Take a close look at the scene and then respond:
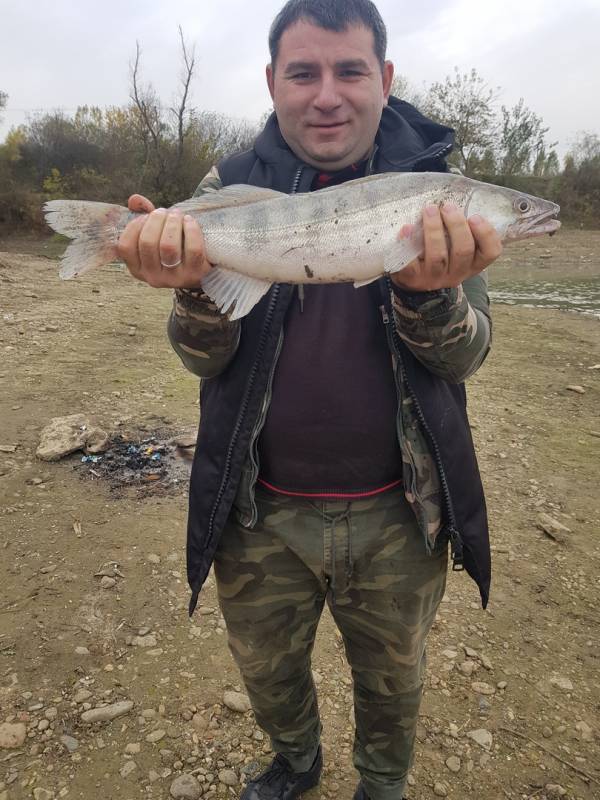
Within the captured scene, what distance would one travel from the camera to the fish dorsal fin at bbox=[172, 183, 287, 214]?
249 centimetres

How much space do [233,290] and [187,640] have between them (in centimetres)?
265

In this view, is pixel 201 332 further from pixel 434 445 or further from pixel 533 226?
pixel 533 226

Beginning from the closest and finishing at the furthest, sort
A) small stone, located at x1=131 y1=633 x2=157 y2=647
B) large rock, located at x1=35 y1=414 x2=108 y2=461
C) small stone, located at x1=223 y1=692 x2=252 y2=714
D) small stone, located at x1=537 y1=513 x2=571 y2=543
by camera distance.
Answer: small stone, located at x1=223 y1=692 x2=252 y2=714 → small stone, located at x1=131 y1=633 x2=157 y2=647 → small stone, located at x1=537 y1=513 x2=571 y2=543 → large rock, located at x1=35 y1=414 x2=108 y2=461

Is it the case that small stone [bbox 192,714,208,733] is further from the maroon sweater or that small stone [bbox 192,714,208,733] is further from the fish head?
Result: the fish head

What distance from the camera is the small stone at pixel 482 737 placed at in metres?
3.19

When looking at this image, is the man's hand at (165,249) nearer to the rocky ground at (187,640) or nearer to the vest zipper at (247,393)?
the vest zipper at (247,393)

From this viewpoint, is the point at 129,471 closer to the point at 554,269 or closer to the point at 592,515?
the point at 592,515

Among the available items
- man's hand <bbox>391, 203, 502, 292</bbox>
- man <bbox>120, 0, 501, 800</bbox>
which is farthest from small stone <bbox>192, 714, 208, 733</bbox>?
man's hand <bbox>391, 203, 502, 292</bbox>

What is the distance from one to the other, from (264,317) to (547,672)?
10.1ft

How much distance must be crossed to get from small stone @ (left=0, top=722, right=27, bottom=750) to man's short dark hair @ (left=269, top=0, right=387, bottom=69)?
3.76m

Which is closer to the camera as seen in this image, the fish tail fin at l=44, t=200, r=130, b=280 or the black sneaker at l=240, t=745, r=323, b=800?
the fish tail fin at l=44, t=200, r=130, b=280

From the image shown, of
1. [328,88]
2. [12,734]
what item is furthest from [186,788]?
[328,88]

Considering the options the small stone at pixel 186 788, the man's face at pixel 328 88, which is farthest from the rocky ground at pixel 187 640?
the man's face at pixel 328 88

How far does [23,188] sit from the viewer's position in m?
32.0
